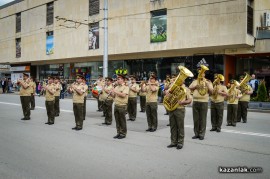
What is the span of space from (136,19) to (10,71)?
2949 cm

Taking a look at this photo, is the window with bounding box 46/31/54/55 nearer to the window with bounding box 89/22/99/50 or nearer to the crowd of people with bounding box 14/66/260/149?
the window with bounding box 89/22/99/50

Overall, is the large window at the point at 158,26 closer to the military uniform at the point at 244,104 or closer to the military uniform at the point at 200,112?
the military uniform at the point at 244,104

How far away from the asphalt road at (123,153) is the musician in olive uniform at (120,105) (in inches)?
15.1

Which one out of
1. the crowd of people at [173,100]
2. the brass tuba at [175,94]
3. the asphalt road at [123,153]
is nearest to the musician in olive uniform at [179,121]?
the crowd of people at [173,100]

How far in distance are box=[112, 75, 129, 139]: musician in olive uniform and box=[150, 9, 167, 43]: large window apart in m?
17.7

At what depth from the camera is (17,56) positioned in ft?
147

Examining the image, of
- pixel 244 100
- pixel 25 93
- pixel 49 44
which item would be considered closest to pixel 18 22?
pixel 49 44

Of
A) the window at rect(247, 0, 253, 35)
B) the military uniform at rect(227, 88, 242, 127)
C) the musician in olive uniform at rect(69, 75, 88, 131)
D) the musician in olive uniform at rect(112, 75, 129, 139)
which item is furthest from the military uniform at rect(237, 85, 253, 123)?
the window at rect(247, 0, 253, 35)

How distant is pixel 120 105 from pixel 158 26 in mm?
18676

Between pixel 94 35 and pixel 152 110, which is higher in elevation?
pixel 94 35

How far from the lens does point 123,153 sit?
717 centimetres

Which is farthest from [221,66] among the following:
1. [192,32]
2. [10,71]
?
[10,71]

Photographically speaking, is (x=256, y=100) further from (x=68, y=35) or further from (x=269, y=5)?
(x=68, y=35)

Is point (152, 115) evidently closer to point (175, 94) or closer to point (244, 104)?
point (175, 94)
